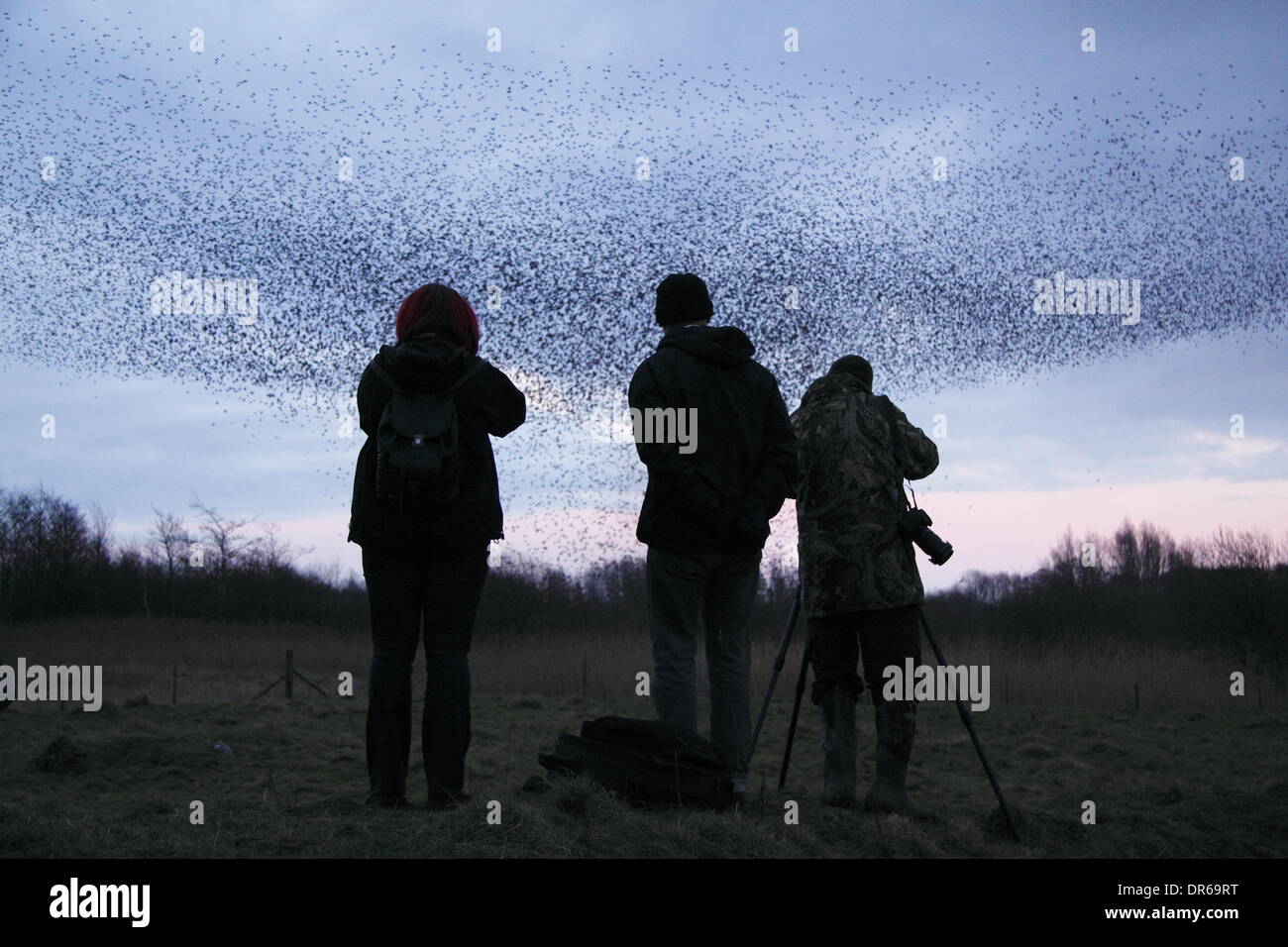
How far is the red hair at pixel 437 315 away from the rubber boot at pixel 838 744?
2485 millimetres

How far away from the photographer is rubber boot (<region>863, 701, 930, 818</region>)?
536 cm

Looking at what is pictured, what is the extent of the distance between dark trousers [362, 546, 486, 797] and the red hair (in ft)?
3.00

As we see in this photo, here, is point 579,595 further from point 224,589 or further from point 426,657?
point 426,657

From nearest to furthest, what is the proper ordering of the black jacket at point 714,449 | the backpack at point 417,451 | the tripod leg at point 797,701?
the backpack at point 417,451
the black jacket at point 714,449
the tripod leg at point 797,701

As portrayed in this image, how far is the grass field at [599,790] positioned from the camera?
389cm

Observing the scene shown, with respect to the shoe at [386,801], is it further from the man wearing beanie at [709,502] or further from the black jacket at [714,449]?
the black jacket at [714,449]

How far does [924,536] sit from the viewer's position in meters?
5.54

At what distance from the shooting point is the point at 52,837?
376 centimetres

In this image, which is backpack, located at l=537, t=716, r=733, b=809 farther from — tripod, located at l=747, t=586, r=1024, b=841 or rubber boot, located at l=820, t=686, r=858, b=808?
rubber boot, located at l=820, t=686, r=858, b=808

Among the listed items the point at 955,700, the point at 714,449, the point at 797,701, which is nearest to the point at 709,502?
the point at 714,449

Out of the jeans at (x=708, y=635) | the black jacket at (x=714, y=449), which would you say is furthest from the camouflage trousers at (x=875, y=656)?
the black jacket at (x=714, y=449)

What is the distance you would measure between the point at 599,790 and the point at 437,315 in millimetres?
2021

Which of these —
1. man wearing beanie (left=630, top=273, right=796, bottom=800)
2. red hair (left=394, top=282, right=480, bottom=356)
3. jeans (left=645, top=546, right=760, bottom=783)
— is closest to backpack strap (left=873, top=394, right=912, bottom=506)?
man wearing beanie (left=630, top=273, right=796, bottom=800)
